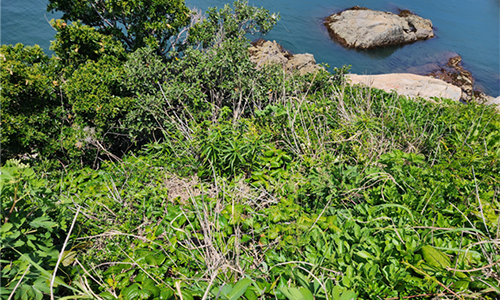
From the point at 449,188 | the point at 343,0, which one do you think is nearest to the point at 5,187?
the point at 449,188

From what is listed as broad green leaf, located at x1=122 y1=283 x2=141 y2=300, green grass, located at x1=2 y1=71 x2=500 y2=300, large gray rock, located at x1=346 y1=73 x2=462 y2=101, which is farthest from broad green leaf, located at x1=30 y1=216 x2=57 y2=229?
large gray rock, located at x1=346 y1=73 x2=462 y2=101

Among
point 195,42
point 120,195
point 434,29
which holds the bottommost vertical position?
point 120,195

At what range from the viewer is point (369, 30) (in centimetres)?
1678

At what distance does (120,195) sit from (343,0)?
76.2 feet

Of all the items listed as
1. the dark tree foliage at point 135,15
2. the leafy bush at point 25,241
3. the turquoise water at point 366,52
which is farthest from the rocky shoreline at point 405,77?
the leafy bush at point 25,241

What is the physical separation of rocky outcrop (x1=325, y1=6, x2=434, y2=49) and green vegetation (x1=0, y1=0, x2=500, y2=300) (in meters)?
12.3

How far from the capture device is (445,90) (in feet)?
33.2

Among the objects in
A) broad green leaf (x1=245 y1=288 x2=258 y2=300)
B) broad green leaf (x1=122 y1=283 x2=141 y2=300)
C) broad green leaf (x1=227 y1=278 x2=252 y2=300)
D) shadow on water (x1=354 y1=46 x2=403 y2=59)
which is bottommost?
broad green leaf (x1=122 y1=283 x2=141 y2=300)

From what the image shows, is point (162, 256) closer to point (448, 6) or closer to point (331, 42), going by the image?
point (331, 42)

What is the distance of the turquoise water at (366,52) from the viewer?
12.3m

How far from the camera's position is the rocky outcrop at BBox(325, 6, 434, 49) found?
16516mm

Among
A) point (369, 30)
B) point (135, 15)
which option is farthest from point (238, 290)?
point (369, 30)

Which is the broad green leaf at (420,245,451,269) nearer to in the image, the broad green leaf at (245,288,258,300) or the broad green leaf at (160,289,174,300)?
the broad green leaf at (245,288,258,300)

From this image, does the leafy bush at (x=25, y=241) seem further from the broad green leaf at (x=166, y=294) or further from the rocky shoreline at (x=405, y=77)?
the rocky shoreline at (x=405, y=77)
